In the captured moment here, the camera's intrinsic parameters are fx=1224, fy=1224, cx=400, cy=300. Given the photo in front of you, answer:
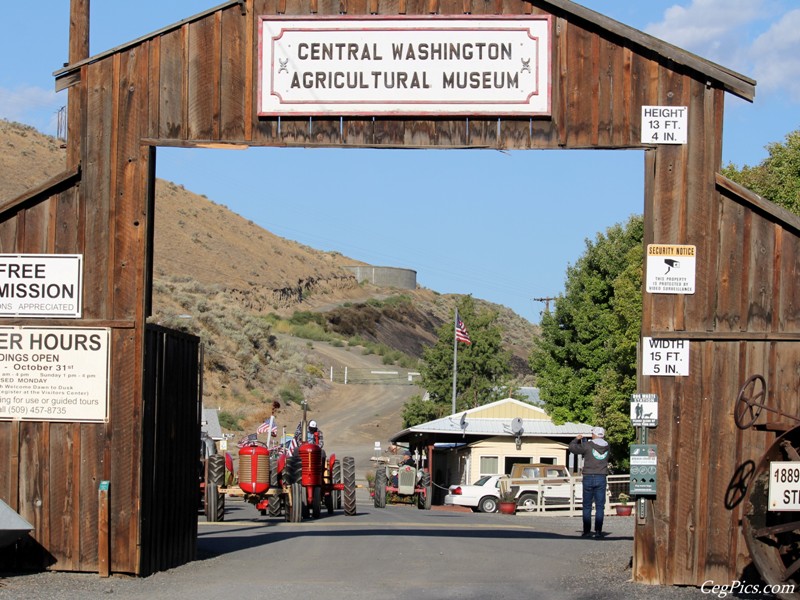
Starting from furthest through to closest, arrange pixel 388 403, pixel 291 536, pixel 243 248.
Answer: pixel 243 248 < pixel 388 403 < pixel 291 536

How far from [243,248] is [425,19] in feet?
325

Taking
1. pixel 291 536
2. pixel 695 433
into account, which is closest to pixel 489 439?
pixel 291 536

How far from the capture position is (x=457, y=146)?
1384 cm

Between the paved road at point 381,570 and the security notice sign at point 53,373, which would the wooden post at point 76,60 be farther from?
the paved road at point 381,570

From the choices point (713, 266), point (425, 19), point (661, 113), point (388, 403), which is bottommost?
point (388, 403)

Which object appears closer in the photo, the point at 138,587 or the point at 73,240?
the point at 138,587

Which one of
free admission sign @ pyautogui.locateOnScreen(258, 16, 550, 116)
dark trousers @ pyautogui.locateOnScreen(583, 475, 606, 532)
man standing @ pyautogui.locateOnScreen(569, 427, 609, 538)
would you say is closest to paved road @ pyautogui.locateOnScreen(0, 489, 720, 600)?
dark trousers @ pyautogui.locateOnScreen(583, 475, 606, 532)

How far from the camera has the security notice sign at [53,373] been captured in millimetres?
Answer: 13578

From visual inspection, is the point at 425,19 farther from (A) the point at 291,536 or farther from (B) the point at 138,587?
(A) the point at 291,536

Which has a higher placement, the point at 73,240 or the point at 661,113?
the point at 661,113

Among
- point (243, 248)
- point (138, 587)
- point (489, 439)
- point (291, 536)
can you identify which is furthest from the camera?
point (243, 248)

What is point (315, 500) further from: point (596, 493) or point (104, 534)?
point (104, 534)

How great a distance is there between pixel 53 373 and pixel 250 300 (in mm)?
86632

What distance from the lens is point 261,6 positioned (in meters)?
13.9
